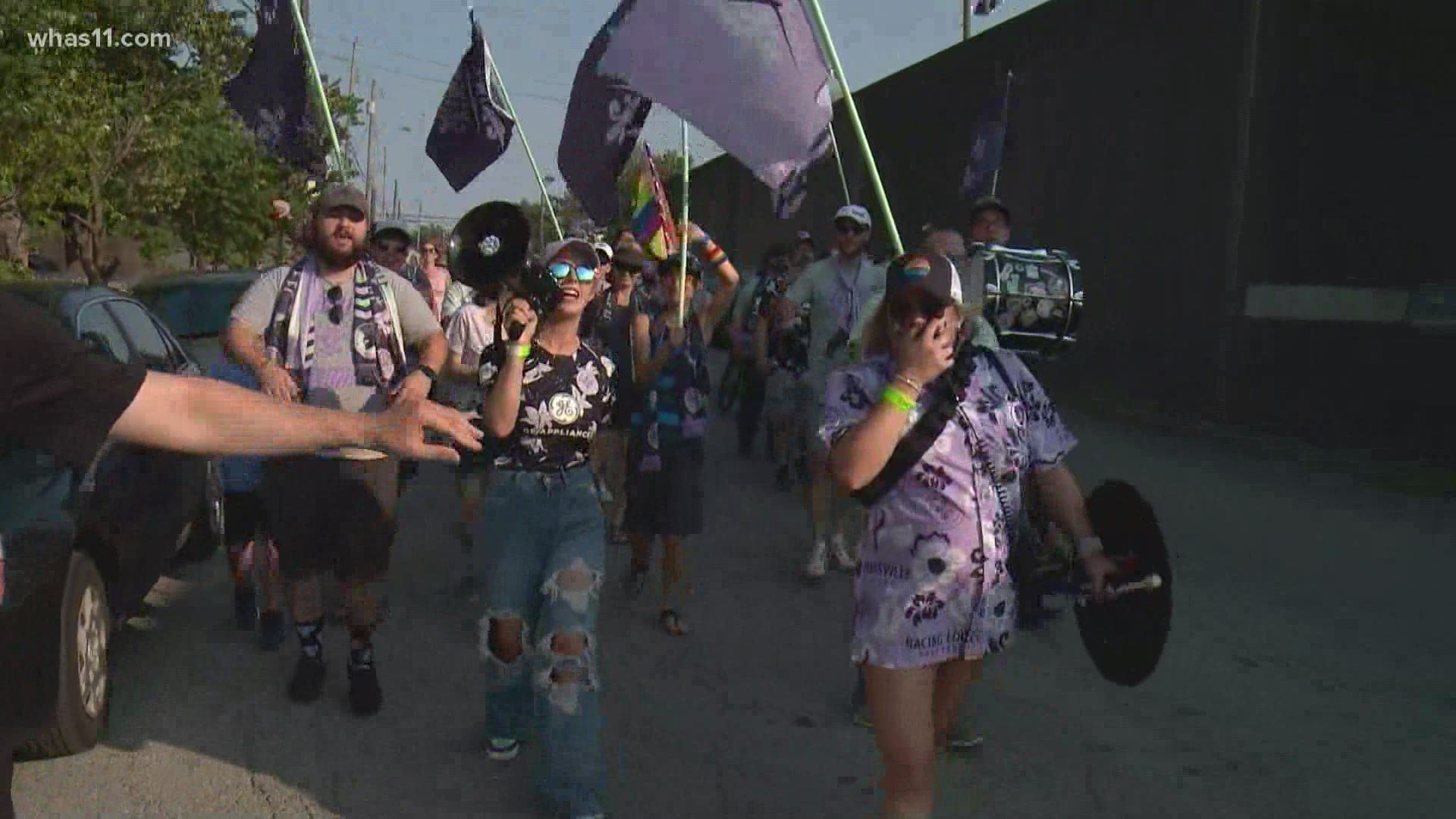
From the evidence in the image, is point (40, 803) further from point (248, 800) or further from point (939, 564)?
point (939, 564)

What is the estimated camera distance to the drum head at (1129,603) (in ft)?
10.6

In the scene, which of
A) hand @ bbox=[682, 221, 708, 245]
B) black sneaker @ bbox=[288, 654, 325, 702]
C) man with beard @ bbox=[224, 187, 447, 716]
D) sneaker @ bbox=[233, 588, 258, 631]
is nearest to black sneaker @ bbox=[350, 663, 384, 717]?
man with beard @ bbox=[224, 187, 447, 716]

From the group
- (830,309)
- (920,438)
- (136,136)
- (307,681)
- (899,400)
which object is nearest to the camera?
(899,400)

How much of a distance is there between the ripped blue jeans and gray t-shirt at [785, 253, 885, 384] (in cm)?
311

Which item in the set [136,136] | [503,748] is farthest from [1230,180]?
[136,136]

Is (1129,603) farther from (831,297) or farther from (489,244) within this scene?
(831,297)

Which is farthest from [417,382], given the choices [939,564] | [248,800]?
[939,564]

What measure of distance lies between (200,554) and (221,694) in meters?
2.36

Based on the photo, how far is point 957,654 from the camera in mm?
3332

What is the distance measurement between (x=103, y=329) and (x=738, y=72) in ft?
10.3

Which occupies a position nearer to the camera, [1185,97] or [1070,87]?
[1185,97]

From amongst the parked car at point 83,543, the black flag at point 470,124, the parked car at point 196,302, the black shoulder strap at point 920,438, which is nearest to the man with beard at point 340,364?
the parked car at point 83,543

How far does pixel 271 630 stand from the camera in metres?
6.26

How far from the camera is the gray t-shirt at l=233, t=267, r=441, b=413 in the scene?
5121mm
